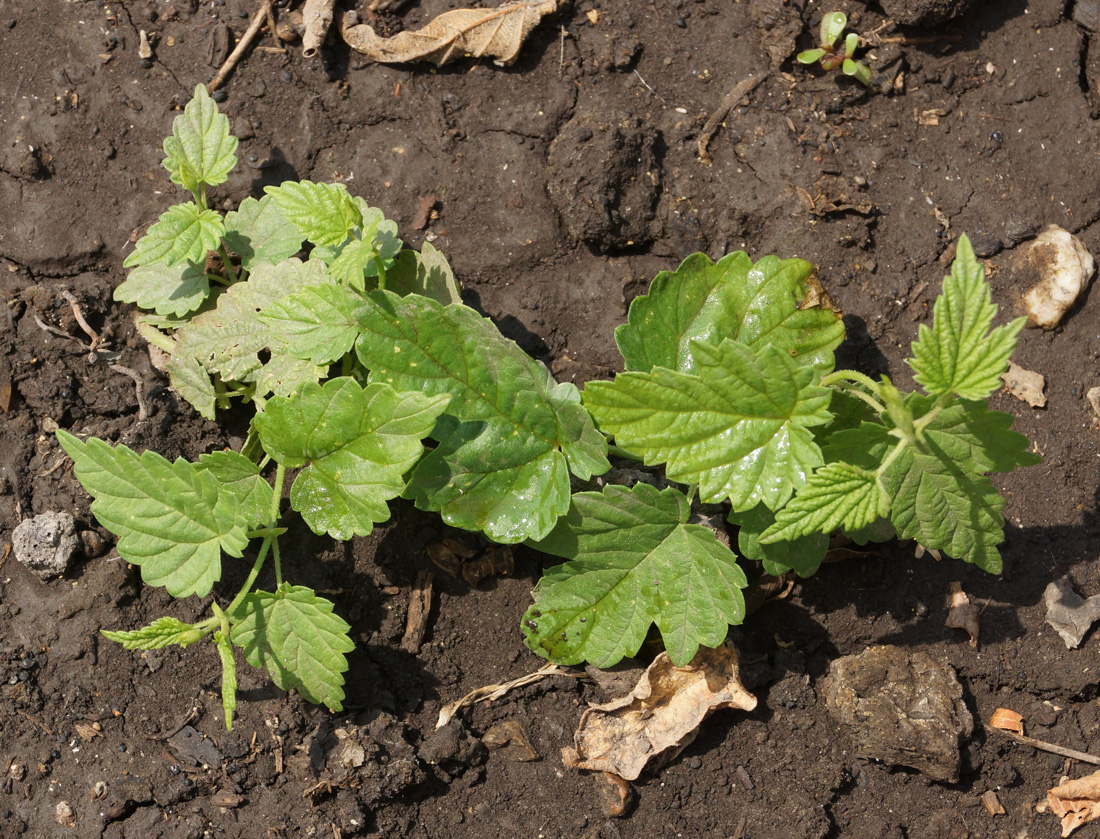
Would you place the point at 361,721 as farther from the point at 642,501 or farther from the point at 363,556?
the point at 642,501

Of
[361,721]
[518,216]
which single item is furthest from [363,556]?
[518,216]

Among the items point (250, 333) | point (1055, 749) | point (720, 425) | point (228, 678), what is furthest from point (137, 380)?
point (1055, 749)

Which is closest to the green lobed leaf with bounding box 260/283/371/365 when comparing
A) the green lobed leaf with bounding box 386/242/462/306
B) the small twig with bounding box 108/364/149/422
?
the green lobed leaf with bounding box 386/242/462/306

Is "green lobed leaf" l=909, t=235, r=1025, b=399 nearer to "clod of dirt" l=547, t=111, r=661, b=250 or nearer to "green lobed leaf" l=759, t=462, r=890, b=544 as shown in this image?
"green lobed leaf" l=759, t=462, r=890, b=544

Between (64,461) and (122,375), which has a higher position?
(122,375)

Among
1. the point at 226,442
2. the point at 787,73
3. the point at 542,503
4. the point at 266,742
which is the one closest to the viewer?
the point at 542,503

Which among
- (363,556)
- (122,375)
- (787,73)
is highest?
(787,73)
